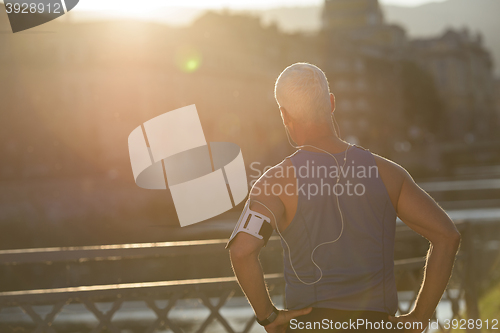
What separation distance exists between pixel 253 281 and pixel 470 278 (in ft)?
11.0

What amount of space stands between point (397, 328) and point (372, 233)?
40cm

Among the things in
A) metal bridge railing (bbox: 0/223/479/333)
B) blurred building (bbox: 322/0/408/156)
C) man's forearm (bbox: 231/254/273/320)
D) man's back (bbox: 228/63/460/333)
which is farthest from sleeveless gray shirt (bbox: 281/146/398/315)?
blurred building (bbox: 322/0/408/156)

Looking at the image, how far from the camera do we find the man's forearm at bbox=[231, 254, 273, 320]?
217cm

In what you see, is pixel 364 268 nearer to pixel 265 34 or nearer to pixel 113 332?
pixel 113 332

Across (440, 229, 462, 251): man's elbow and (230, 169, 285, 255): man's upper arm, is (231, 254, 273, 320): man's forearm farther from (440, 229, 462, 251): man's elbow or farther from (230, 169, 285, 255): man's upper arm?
(440, 229, 462, 251): man's elbow

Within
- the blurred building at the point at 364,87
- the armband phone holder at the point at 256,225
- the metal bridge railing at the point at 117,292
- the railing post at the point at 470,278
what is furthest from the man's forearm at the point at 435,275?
the blurred building at the point at 364,87

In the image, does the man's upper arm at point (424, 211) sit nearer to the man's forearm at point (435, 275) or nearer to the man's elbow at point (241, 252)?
the man's forearm at point (435, 275)

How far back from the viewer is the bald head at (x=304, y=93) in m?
2.21

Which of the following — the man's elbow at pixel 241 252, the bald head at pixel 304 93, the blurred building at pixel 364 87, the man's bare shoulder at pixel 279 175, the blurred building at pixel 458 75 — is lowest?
the blurred building at pixel 458 75

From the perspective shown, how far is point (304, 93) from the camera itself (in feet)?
7.27

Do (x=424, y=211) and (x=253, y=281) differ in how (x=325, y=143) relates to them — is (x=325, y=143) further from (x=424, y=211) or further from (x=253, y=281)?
(x=253, y=281)

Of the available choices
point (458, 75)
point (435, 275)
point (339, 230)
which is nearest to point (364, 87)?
point (458, 75)

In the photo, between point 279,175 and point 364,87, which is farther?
point 364,87

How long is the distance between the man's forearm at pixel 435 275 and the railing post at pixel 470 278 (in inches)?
110
